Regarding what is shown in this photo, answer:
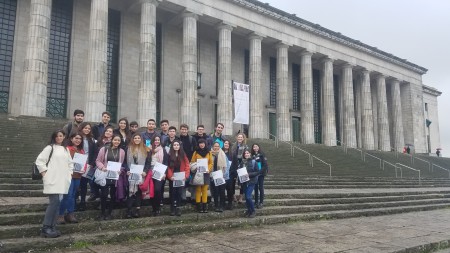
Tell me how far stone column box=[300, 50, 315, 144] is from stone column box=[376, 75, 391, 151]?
1028 centimetres

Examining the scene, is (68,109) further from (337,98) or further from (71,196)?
(337,98)

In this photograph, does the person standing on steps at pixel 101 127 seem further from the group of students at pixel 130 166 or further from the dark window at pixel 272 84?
the dark window at pixel 272 84

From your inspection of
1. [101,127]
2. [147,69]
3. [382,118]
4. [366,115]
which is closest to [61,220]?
[101,127]

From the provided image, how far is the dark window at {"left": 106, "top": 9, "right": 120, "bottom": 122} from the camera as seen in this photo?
23.5m

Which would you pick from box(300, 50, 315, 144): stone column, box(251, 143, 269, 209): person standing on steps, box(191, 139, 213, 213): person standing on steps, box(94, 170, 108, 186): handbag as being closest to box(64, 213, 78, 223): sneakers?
box(94, 170, 108, 186): handbag

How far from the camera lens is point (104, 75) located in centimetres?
1942

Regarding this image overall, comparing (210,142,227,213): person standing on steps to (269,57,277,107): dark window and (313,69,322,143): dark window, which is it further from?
(313,69,322,143): dark window

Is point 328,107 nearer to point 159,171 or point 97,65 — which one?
point 97,65

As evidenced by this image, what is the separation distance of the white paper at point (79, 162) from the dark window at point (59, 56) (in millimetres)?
16568

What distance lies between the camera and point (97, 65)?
1914 cm

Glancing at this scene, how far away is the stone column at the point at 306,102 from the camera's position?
29.0 m

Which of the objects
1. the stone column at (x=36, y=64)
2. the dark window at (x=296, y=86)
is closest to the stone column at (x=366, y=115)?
the dark window at (x=296, y=86)

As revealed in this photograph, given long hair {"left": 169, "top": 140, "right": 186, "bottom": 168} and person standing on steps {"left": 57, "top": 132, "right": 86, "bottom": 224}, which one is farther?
long hair {"left": 169, "top": 140, "right": 186, "bottom": 168}

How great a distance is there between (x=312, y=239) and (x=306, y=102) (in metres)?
23.6
